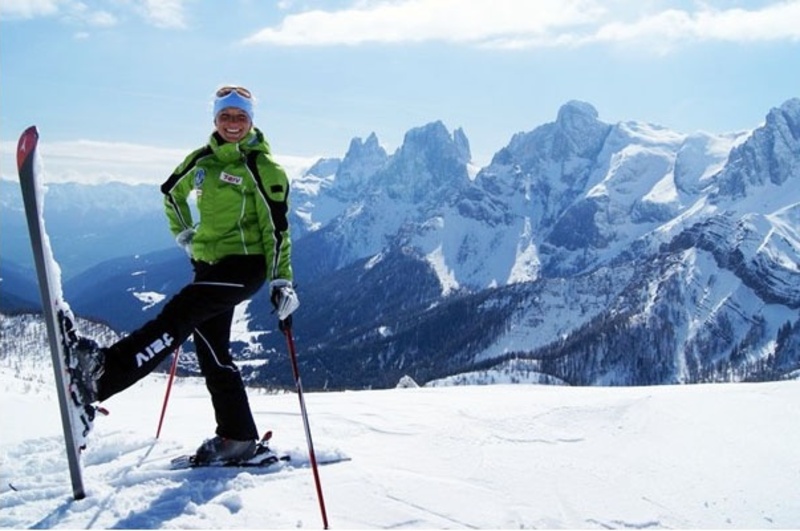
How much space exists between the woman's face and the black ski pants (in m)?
1.24

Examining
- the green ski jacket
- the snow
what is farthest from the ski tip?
the snow

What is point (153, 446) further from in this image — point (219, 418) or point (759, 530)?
point (759, 530)

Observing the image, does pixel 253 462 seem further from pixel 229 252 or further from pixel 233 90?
pixel 233 90

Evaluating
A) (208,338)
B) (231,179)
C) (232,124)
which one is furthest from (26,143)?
(208,338)

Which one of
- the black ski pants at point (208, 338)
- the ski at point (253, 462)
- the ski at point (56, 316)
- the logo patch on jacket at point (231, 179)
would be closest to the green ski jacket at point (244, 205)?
the logo patch on jacket at point (231, 179)

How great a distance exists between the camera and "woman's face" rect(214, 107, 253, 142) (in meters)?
6.63

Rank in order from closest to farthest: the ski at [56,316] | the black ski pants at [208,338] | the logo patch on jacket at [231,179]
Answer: the ski at [56,316], the black ski pants at [208,338], the logo patch on jacket at [231,179]

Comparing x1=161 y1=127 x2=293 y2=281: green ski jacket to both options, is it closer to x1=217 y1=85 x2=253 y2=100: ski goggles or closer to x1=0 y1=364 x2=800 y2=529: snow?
x1=217 y1=85 x2=253 y2=100: ski goggles

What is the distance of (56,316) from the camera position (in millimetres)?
5312

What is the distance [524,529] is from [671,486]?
1.94 m

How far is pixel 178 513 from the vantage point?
528 cm

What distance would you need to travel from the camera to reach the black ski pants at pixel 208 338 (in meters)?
5.65

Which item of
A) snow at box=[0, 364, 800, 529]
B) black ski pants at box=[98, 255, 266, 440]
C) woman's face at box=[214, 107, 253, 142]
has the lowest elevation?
snow at box=[0, 364, 800, 529]

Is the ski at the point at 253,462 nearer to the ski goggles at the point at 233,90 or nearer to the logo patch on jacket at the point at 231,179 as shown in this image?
the logo patch on jacket at the point at 231,179
